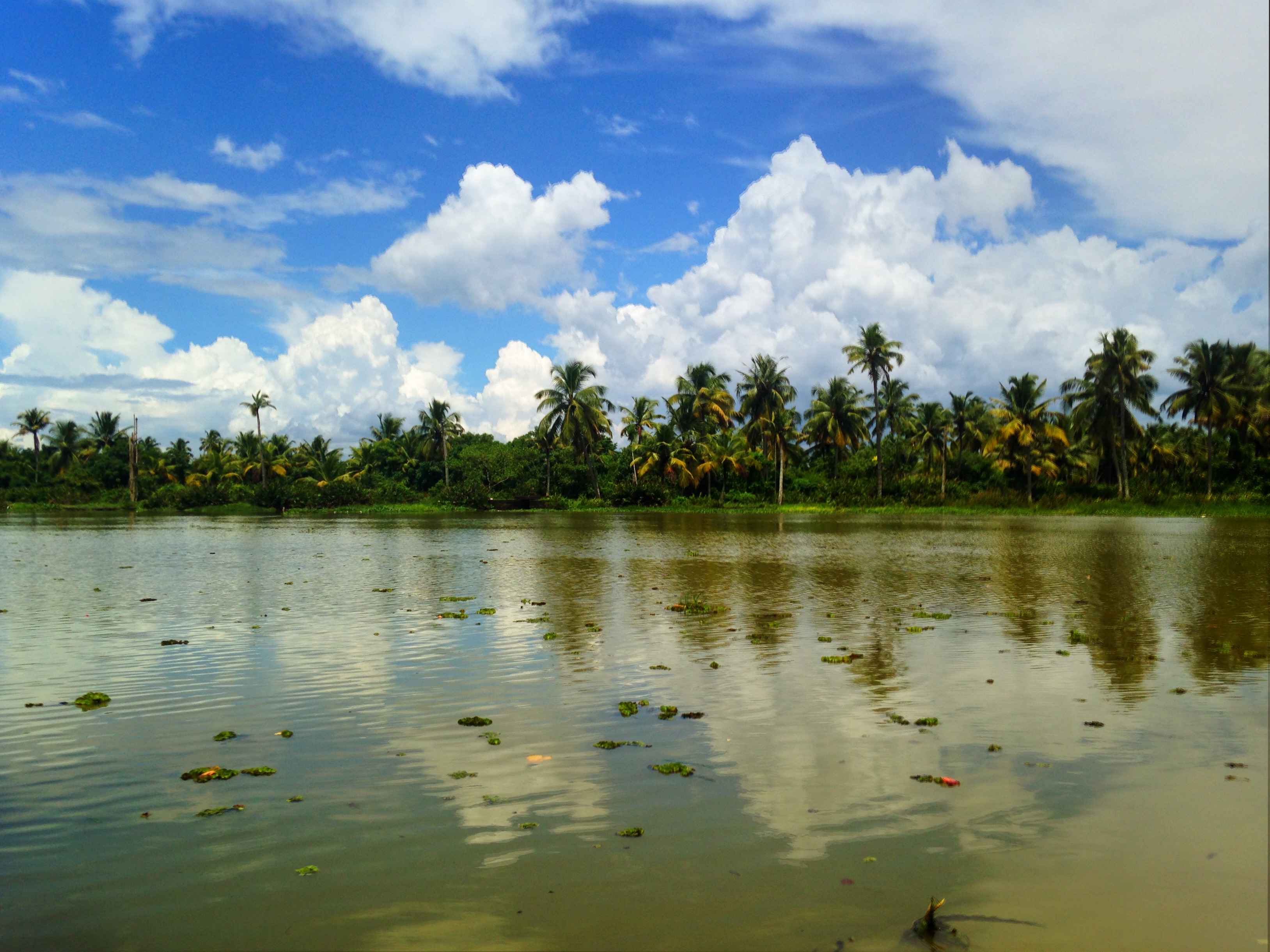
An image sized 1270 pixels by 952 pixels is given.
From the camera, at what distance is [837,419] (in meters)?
79.6

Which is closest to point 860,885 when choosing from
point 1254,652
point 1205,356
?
point 1254,652

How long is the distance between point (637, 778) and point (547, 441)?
8086 cm

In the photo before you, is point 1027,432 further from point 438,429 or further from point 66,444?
point 66,444

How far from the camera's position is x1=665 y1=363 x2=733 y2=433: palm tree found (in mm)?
82812

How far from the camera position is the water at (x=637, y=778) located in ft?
14.1

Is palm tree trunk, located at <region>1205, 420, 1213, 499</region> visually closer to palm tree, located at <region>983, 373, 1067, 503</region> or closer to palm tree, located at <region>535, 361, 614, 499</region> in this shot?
palm tree, located at <region>983, 373, 1067, 503</region>

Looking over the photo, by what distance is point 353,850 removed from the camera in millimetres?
5082

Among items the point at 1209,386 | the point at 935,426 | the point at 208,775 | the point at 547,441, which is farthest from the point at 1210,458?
the point at 208,775

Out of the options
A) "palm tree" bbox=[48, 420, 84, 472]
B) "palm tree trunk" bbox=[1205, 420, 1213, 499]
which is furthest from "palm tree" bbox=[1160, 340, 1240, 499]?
"palm tree" bbox=[48, 420, 84, 472]

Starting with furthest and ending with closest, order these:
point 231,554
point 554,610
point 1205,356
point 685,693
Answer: point 1205,356 → point 231,554 → point 554,610 → point 685,693

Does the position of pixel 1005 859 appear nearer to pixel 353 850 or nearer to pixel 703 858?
pixel 703 858

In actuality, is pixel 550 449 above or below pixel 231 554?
above

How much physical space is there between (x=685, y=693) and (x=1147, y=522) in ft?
172

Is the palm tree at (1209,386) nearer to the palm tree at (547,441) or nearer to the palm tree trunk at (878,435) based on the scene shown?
the palm tree trunk at (878,435)
